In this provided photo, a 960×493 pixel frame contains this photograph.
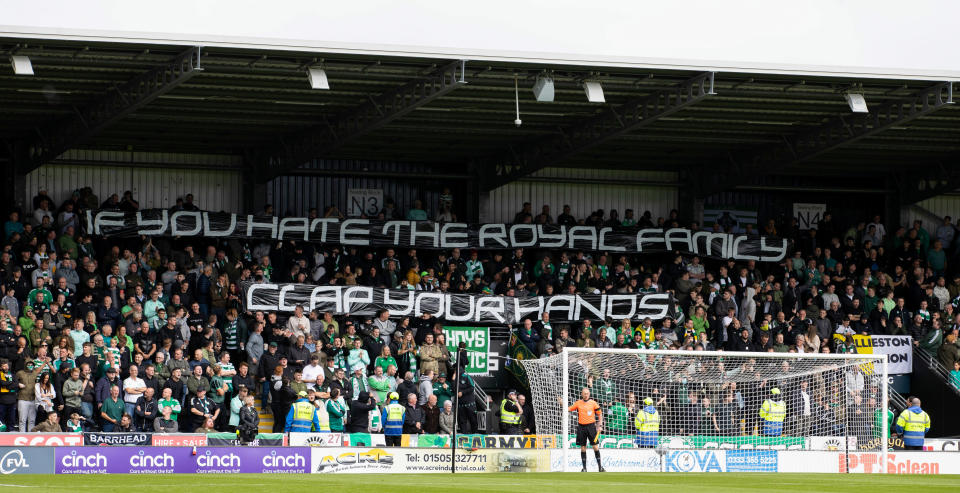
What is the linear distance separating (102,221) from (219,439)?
8219mm

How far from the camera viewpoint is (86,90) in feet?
90.3

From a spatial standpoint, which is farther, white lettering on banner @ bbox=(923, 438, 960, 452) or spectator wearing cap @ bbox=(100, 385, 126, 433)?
white lettering on banner @ bbox=(923, 438, 960, 452)

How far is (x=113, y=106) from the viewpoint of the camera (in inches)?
1090

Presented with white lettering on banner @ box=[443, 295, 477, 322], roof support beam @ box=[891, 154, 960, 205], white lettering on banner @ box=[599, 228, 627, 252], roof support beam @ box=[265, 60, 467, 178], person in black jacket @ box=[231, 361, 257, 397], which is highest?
roof support beam @ box=[265, 60, 467, 178]

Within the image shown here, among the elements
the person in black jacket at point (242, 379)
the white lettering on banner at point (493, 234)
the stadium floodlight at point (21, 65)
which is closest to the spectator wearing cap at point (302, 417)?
the person in black jacket at point (242, 379)

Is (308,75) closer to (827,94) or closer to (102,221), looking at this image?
(102,221)

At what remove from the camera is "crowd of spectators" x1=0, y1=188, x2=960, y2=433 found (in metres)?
25.0

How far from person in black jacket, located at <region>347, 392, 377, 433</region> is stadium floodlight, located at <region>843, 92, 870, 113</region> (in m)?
10.6

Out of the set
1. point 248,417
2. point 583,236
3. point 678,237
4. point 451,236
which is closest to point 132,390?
point 248,417

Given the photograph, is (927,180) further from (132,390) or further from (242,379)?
(132,390)

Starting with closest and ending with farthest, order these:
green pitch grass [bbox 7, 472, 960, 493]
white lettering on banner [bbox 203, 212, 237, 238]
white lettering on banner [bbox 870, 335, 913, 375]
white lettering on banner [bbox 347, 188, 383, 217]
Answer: green pitch grass [bbox 7, 472, 960, 493], white lettering on banner [bbox 203, 212, 237, 238], white lettering on banner [bbox 870, 335, 913, 375], white lettering on banner [bbox 347, 188, 383, 217]

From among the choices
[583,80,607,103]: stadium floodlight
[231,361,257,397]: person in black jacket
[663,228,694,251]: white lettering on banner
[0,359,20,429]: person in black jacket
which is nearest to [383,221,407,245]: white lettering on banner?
[663,228,694,251]: white lettering on banner

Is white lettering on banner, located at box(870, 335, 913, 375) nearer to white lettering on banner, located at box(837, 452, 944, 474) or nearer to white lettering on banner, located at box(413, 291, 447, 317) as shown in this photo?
white lettering on banner, located at box(837, 452, 944, 474)

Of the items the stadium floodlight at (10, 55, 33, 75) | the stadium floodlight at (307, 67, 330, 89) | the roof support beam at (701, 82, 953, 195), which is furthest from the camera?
the roof support beam at (701, 82, 953, 195)
